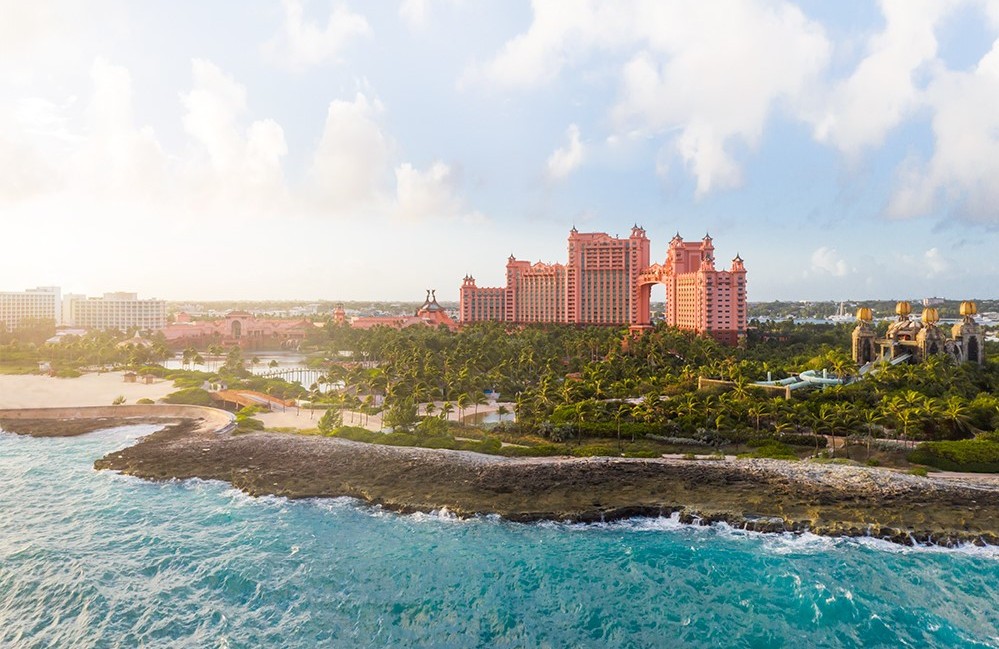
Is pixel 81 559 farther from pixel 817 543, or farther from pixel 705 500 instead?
pixel 817 543

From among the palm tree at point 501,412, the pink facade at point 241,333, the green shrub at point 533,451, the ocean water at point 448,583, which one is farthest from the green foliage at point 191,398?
the pink facade at point 241,333

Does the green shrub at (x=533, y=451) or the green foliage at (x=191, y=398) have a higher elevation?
the green foliage at (x=191, y=398)

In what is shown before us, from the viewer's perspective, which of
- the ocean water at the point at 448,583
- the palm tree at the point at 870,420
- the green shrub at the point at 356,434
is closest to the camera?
the ocean water at the point at 448,583

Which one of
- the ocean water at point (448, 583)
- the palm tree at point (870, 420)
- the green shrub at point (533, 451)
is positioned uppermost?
the palm tree at point (870, 420)

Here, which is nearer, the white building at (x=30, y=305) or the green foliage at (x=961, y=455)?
the green foliage at (x=961, y=455)

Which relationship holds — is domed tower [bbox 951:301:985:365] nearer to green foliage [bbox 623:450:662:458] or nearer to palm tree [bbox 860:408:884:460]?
palm tree [bbox 860:408:884:460]

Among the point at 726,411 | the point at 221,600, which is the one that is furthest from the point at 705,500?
the point at 221,600

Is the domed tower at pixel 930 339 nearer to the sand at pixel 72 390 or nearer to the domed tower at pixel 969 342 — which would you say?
the domed tower at pixel 969 342

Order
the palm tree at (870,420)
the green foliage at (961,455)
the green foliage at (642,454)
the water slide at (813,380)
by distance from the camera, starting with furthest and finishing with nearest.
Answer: the water slide at (813,380)
the palm tree at (870,420)
the green foliage at (642,454)
the green foliage at (961,455)
